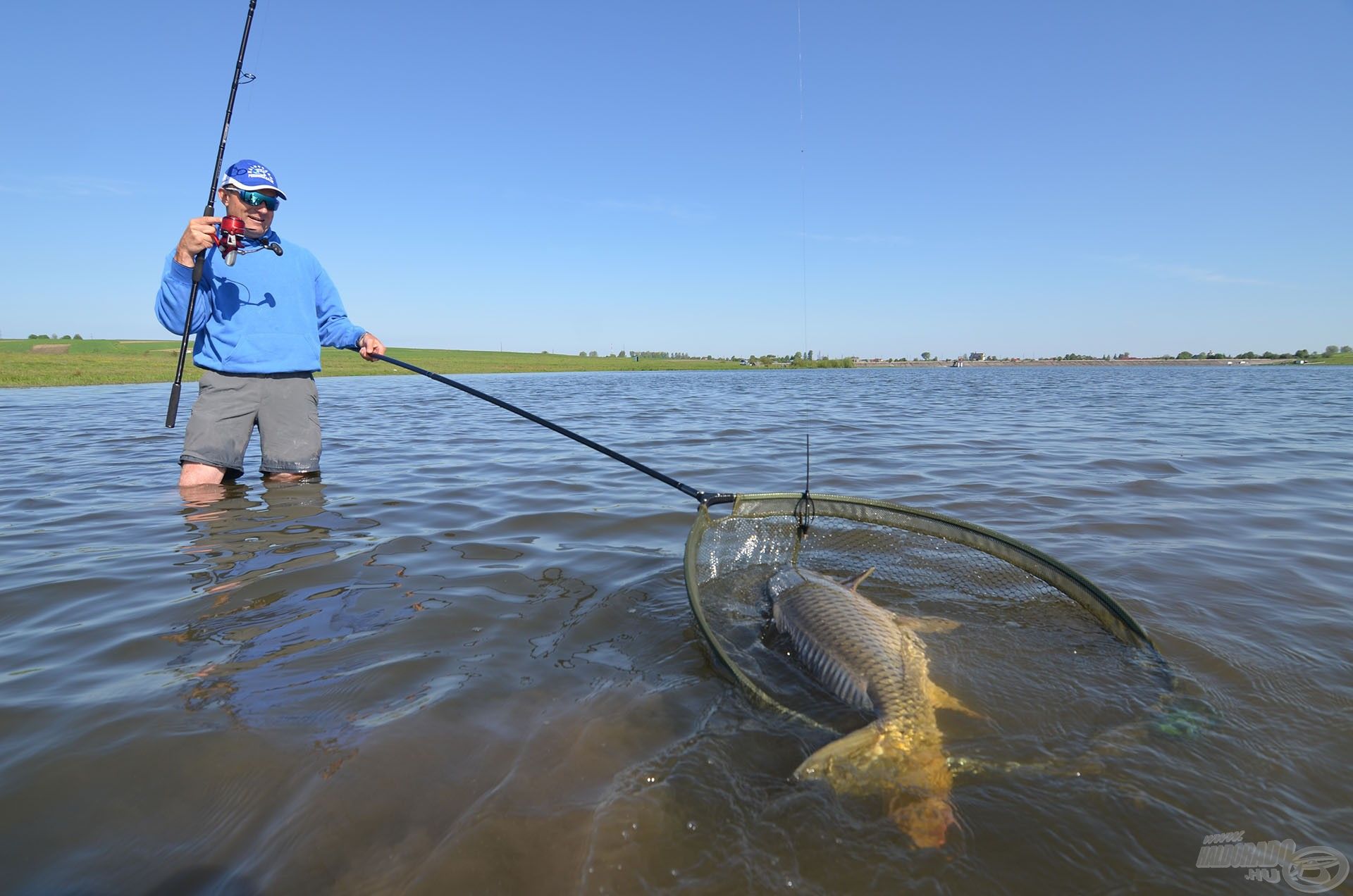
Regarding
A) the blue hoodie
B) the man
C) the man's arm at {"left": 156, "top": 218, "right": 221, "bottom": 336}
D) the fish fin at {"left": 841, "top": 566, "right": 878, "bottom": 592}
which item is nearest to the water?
the man

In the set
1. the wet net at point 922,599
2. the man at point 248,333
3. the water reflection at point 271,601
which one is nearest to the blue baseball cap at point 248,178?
the man at point 248,333

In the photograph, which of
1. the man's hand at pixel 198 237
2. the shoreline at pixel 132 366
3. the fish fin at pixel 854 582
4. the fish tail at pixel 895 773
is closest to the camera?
the fish tail at pixel 895 773

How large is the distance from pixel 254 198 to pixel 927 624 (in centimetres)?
721

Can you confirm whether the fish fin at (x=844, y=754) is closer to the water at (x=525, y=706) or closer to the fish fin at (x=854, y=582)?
the water at (x=525, y=706)

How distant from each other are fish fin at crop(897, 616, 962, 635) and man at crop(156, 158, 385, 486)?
5.91m

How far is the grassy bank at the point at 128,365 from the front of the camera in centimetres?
3106

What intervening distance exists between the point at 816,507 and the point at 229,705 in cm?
378

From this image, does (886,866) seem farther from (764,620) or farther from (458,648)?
(458,648)

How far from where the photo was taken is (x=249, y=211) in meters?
6.52

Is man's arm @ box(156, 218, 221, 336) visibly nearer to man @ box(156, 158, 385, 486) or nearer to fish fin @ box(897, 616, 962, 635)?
man @ box(156, 158, 385, 486)

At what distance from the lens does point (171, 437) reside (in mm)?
12664

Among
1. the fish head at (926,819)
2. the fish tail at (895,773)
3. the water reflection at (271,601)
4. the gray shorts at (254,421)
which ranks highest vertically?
the gray shorts at (254,421)

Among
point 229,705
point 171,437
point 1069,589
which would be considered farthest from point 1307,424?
point 171,437

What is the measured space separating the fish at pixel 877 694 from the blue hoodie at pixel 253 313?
224 inches
